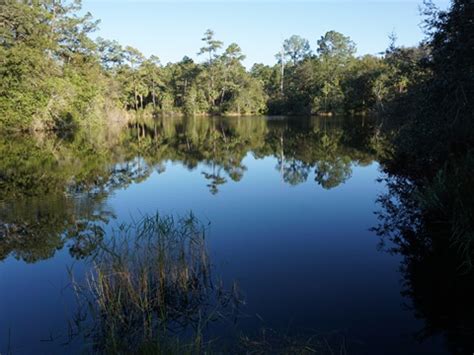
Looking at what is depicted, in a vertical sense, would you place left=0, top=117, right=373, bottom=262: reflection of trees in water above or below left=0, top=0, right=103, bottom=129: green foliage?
below

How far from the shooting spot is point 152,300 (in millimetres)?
5309

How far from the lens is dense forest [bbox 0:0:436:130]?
27656 millimetres

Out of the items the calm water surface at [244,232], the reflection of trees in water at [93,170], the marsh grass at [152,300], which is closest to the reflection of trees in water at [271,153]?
the reflection of trees in water at [93,170]

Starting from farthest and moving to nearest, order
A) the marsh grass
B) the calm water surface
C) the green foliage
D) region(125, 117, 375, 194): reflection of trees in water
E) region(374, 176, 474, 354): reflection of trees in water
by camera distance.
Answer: the green foliage, region(125, 117, 375, 194): reflection of trees in water, the calm water surface, region(374, 176, 474, 354): reflection of trees in water, the marsh grass

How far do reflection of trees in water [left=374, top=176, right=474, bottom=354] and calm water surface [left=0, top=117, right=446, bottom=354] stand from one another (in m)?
0.20

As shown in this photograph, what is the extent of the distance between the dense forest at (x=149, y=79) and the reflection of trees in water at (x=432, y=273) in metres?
7.76

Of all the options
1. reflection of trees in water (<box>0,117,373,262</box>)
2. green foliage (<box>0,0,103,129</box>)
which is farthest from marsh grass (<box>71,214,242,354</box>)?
green foliage (<box>0,0,103,129</box>)

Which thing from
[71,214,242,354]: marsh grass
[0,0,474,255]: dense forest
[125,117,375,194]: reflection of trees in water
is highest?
[0,0,474,255]: dense forest

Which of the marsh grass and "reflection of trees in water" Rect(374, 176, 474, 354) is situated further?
"reflection of trees in water" Rect(374, 176, 474, 354)

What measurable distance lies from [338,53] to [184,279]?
76.3 m

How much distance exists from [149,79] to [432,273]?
6517 centimetres

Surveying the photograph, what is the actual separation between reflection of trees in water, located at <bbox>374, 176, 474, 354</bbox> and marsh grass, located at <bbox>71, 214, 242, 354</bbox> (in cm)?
267

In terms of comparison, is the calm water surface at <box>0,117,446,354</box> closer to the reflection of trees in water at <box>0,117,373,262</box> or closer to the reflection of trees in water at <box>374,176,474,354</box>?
the reflection of trees in water at <box>0,117,373,262</box>

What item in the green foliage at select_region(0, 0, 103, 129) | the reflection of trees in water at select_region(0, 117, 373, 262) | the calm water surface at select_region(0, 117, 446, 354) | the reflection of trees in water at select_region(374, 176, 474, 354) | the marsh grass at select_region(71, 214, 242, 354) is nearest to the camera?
the marsh grass at select_region(71, 214, 242, 354)
